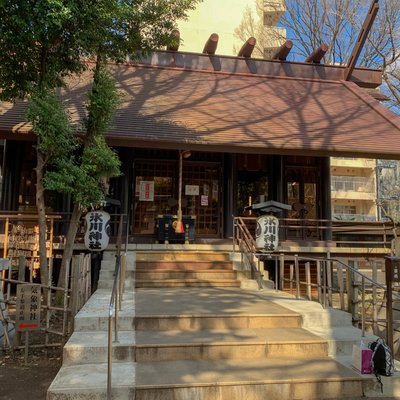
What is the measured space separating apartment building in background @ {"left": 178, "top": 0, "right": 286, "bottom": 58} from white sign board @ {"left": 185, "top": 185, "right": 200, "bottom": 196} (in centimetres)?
1254

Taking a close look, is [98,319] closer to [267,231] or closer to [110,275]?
[110,275]

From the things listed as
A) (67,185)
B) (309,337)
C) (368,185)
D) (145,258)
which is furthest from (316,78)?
(368,185)

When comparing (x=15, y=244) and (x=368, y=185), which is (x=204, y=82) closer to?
(x=15, y=244)

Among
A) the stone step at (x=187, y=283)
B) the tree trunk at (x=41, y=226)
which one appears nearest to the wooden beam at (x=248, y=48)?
the stone step at (x=187, y=283)

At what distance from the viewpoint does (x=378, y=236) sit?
14320 millimetres

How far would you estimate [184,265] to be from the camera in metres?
9.46

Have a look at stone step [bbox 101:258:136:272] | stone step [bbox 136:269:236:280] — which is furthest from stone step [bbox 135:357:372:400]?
stone step [bbox 101:258:136:272]

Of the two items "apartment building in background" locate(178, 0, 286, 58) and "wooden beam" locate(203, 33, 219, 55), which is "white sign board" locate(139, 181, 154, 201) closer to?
"wooden beam" locate(203, 33, 219, 55)

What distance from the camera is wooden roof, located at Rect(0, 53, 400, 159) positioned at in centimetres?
1066

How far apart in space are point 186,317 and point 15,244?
18.5 ft

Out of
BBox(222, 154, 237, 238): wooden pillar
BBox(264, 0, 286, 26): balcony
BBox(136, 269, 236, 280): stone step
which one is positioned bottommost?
BBox(136, 269, 236, 280): stone step

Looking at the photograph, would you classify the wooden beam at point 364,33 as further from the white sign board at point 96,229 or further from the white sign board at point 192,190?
the white sign board at point 96,229

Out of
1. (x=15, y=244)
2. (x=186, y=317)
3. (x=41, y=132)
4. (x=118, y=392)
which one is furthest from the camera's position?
(x=15, y=244)

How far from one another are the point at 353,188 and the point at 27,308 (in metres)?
38.3
